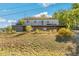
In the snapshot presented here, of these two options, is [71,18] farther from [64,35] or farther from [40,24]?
[40,24]

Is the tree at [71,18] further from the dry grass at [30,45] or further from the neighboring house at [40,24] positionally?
the dry grass at [30,45]

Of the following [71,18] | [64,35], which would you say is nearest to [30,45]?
[64,35]

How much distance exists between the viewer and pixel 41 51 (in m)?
4.68

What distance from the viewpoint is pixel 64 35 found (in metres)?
4.69

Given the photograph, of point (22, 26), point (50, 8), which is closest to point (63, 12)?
point (50, 8)

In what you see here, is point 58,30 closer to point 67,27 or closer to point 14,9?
point 67,27

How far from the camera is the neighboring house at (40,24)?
15.4ft

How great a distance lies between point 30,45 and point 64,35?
343 mm

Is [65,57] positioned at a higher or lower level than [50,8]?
lower

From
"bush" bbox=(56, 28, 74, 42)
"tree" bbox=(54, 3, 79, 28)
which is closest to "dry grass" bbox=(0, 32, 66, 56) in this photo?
"bush" bbox=(56, 28, 74, 42)

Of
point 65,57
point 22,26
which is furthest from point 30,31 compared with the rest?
point 65,57

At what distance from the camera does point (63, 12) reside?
469cm

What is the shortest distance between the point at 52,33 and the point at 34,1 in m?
0.35

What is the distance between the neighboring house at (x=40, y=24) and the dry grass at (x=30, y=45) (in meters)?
0.06
